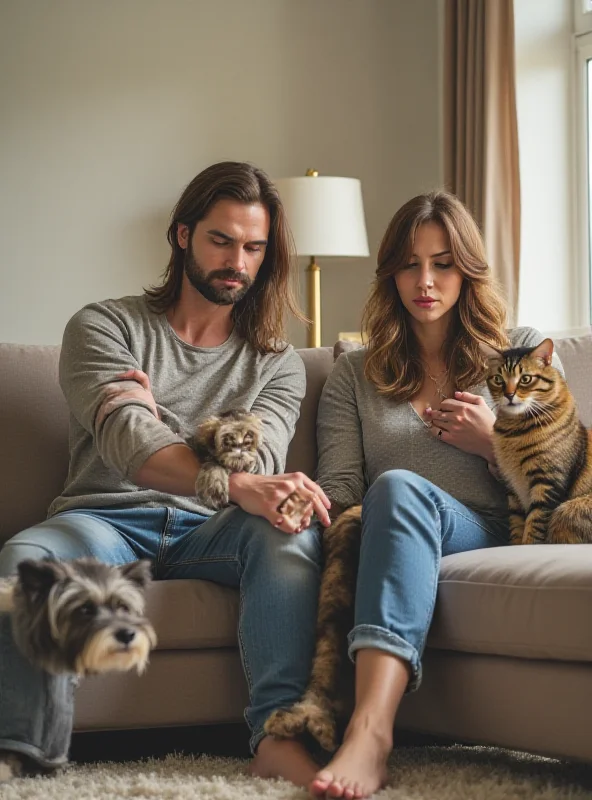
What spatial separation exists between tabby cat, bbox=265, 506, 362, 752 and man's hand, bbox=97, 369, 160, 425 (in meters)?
0.46

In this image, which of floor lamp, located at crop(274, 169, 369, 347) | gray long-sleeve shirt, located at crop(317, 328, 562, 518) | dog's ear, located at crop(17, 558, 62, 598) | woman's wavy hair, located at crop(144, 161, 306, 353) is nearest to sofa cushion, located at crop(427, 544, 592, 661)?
gray long-sleeve shirt, located at crop(317, 328, 562, 518)

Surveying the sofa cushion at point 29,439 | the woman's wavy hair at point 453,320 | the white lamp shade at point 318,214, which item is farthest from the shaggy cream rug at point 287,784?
the white lamp shade at point 318,214

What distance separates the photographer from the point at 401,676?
1793 mm

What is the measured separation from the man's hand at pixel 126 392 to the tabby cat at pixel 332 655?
1.50 feet

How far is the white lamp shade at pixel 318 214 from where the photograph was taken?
420 cm

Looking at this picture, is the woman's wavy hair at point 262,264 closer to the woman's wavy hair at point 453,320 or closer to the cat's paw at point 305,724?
the woman's wavy hair at point 453,320

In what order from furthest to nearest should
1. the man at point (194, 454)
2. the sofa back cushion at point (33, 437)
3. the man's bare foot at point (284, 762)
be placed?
the sofa back cushion at point (33, 437) → the man at point (194, 454) → the man's bare foot at point (284, 762)

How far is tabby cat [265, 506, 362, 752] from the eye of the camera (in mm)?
1795

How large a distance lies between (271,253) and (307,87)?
2404mm

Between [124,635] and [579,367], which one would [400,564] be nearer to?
[124,635]

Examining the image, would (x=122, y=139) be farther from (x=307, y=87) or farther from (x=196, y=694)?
(x=196, y=694)

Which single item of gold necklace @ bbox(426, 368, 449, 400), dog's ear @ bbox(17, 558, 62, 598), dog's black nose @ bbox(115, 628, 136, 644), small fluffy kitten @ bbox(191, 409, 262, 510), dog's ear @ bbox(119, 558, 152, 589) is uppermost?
gold necklace @ bbox(426, 368, 449, 400)

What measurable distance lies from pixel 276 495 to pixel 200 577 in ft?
0.91

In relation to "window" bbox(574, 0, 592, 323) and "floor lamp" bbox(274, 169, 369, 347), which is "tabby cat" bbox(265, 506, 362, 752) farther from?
"window" bbox(574, 0, 592, 323)
